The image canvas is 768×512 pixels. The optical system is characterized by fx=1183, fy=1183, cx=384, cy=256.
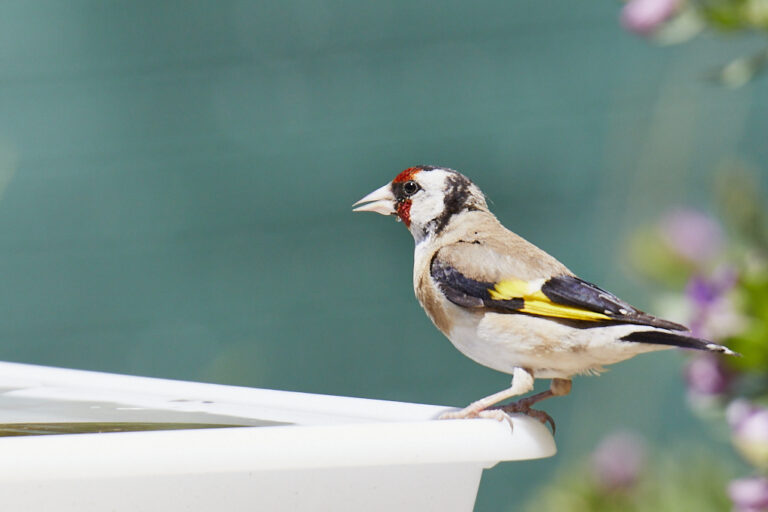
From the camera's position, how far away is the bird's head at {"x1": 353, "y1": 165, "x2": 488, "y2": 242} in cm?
192

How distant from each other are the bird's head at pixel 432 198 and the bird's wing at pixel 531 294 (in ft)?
0.64

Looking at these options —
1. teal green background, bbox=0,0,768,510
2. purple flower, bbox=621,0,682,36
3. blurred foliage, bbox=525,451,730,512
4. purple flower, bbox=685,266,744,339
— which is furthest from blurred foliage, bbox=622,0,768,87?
teal green background, bbox=0,0,768,510

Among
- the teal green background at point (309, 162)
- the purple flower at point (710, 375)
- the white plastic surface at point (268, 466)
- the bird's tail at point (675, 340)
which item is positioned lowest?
the white plastic surface at point (268, 466)

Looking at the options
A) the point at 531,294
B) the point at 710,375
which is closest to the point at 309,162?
the point at 710,375

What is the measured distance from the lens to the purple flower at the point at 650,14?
7.66ft

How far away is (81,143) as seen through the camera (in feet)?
12.5

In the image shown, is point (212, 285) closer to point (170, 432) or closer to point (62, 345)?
point (62, 345)

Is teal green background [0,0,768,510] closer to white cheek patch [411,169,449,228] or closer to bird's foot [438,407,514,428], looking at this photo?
white cheek patch [411,169,449,228]

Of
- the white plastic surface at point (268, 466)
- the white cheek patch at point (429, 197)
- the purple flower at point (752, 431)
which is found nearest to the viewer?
the white plastic surface at point (268, 466)

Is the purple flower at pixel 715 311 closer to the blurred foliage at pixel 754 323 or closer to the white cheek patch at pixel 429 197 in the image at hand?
the blurred foliage at pixel 754 323

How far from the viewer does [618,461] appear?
3225mm

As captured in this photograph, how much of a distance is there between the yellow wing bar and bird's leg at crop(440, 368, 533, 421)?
0.09 metres

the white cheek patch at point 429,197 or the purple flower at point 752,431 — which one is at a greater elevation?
the white cheek patch at point 429,197

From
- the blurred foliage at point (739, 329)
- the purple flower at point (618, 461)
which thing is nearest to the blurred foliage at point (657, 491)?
the purple flower at point (618, 461)
